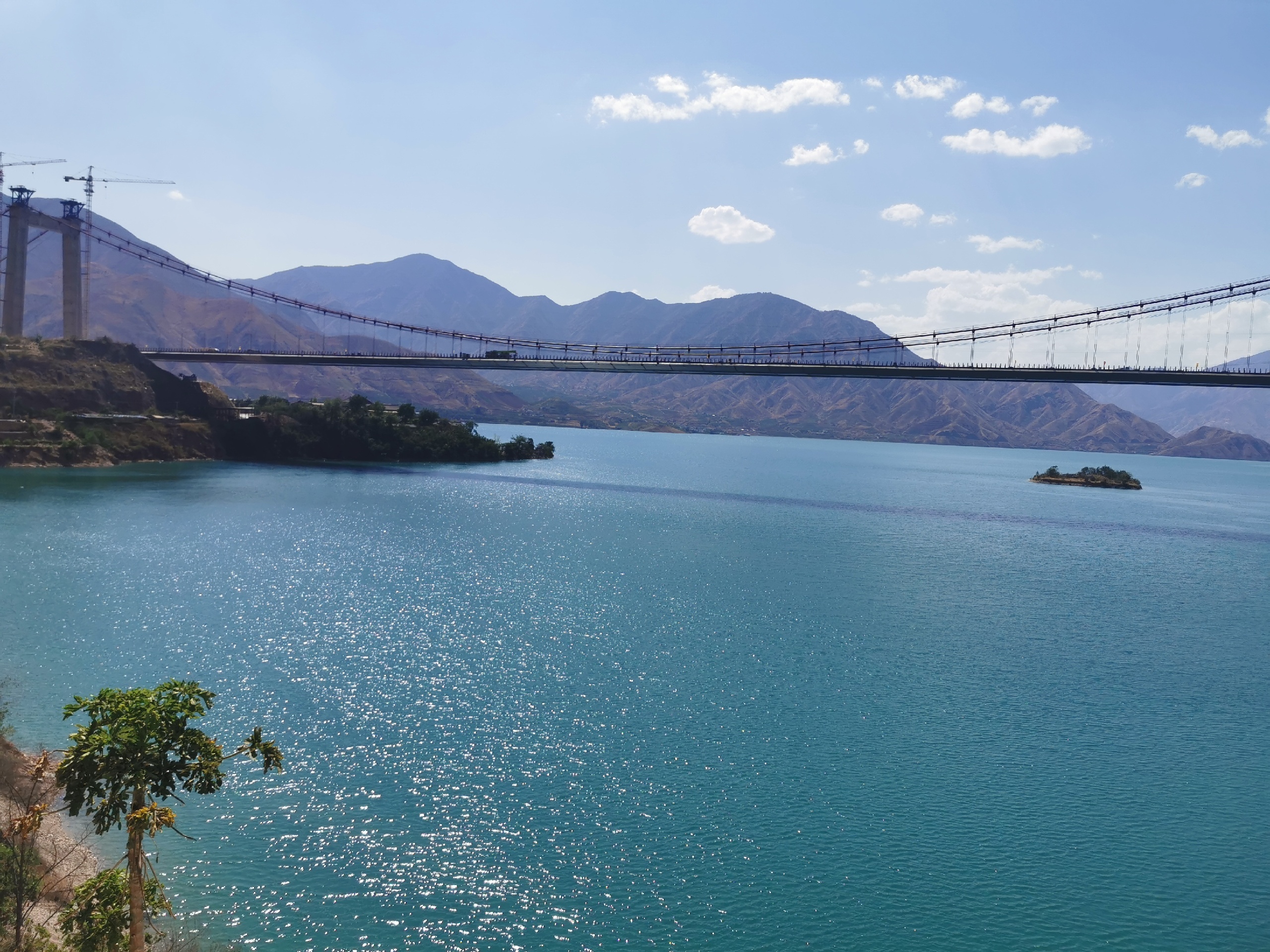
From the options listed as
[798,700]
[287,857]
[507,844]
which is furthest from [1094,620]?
[287,857]

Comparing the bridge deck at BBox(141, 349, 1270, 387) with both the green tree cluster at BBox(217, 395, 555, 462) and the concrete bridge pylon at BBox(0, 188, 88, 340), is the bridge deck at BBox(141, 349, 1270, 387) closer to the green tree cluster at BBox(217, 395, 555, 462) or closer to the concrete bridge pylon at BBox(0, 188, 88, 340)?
the green tree cluster at BBox(217, 395, 555, 462)

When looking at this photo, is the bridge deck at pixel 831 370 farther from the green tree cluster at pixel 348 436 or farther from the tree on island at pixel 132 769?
the tree on island at pixel 132 769

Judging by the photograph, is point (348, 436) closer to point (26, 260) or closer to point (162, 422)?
point (162, 422)

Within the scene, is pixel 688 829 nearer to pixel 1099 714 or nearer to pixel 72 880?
pixel 72 880

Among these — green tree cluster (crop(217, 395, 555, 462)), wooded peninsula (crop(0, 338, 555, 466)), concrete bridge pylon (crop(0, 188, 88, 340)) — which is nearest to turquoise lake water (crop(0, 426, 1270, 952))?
wooded peninsula (crop(0, 338, 555, 466))

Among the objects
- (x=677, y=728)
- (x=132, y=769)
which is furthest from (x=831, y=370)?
(x=132, y=769)

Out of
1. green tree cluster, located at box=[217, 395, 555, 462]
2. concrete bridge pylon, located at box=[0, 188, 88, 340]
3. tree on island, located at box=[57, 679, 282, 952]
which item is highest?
concrete bridge pylon, located at box=[0, 188, 88, 340]
